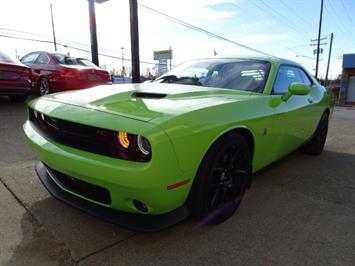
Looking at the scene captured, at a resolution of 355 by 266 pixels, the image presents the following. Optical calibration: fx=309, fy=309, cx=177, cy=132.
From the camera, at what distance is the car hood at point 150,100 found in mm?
2006

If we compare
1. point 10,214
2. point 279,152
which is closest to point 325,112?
point 279,152

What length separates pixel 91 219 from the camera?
7.86ft

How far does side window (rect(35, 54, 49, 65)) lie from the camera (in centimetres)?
774

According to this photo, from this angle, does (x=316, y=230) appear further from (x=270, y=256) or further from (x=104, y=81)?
(x=104, y=81)

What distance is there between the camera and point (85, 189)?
2137 millimetres

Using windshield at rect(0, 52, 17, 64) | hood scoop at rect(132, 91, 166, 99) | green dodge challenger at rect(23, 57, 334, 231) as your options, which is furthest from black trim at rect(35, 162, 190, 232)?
windshield at rect(0, 52, 17, 64)

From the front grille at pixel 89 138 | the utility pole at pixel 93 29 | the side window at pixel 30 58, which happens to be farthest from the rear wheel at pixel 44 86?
the front grille at pixel 89 138

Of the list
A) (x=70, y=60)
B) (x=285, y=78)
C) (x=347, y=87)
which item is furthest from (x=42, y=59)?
(x=347, y=87)

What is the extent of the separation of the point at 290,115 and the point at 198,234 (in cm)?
170

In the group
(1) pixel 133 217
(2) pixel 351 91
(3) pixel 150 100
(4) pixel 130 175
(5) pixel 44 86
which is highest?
(3) pixel 150 100

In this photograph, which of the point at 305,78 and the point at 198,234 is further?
the point at 305,78

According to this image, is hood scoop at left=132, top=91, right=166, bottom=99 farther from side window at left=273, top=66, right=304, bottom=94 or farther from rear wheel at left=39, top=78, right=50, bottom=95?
rear wheel at left=39, top=78, right=50, bottom=95

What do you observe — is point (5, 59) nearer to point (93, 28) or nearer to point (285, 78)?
point (93, 28)

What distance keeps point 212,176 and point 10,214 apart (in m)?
1.63
